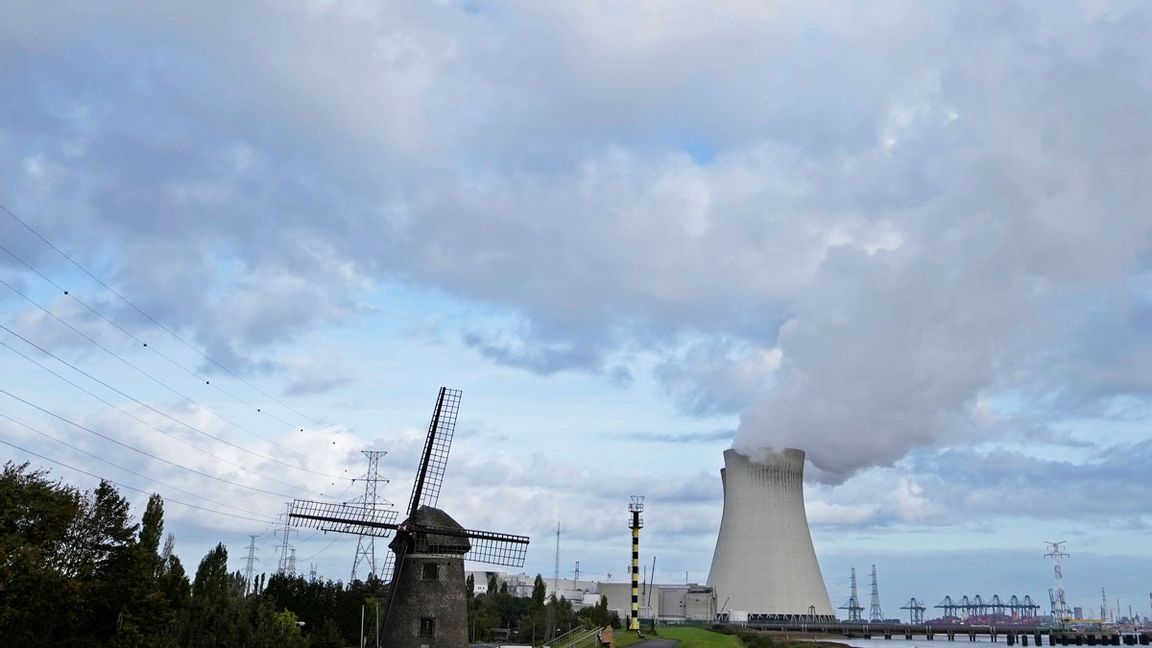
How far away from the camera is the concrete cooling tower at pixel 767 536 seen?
76375 mm

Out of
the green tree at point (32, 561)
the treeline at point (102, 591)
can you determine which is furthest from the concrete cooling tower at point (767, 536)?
the green tree at point (32, 561)

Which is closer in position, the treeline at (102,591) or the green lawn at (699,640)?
the treeline at (102,591)

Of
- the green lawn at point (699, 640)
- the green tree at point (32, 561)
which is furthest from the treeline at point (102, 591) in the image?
the green lawn at point (699, 640)

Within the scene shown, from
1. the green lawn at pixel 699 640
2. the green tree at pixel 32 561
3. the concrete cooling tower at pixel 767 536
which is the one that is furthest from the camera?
the concrete cooling tower at pixel 767 536

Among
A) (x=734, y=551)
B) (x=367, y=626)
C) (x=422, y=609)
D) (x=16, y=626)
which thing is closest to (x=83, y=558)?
(x=16, y=626)

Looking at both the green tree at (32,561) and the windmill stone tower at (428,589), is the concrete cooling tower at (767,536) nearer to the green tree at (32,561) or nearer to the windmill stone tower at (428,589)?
the windmill stone tower at (428,589)

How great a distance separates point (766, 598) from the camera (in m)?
77.8

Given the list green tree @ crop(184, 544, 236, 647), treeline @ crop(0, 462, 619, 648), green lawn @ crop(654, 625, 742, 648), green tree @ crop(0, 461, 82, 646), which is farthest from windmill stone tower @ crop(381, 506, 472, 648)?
green lawn @ crop(654, 625, 742, 648)

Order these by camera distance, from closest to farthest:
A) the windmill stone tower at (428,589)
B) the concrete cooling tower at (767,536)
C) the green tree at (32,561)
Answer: the green tree at (32,561)
the windmill stone tower at (428,589)
the concrete cooling tower at (767,536)

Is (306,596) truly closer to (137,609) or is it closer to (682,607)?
(137,609)

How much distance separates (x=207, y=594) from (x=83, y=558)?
1562 cm

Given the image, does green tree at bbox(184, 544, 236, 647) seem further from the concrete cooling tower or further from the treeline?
the concrete cooling tower

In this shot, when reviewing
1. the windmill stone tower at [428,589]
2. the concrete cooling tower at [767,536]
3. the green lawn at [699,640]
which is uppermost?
the concrete cooling tower at [767,536]

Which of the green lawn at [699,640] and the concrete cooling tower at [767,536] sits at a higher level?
the concrete cooling tower at [767,536]
